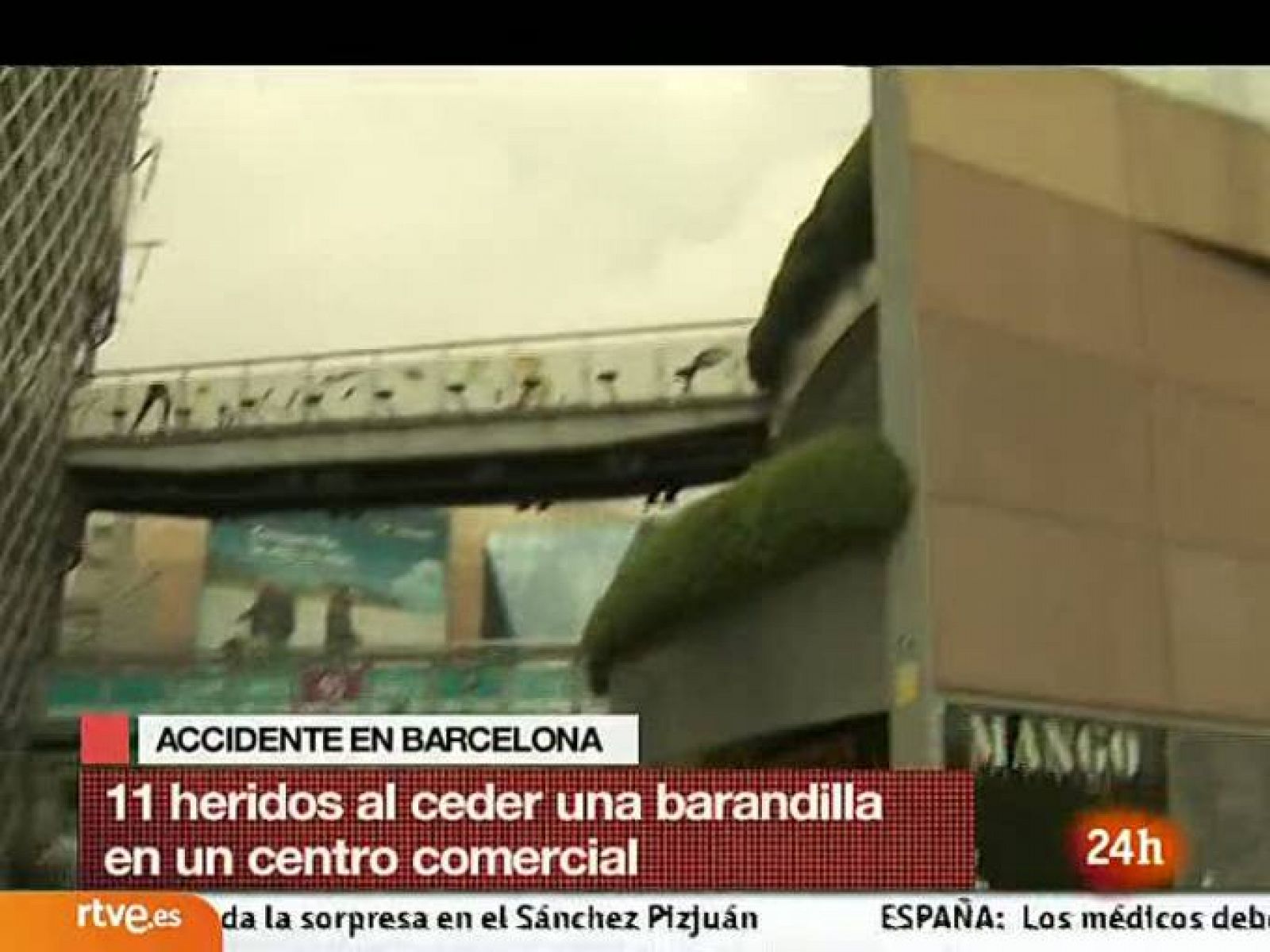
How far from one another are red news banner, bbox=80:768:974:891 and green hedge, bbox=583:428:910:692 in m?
0.18

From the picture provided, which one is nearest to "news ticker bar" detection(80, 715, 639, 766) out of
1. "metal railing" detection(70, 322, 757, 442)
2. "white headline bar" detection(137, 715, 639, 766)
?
"white headline bar" detection(137, 715, 639, 766)

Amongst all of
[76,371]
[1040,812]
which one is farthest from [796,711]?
[76,371]

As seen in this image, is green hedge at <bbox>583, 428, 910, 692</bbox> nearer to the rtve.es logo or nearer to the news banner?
the news banner

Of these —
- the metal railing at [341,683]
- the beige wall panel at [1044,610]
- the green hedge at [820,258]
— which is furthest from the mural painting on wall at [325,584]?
the beige wall panel at [1044,610]

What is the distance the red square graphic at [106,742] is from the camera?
6.75 feet

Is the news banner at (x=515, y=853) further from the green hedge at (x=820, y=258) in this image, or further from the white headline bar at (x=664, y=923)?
the green hedge at (x=820, y=258)

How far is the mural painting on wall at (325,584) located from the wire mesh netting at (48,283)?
20 centimetres

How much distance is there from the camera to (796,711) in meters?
2.10

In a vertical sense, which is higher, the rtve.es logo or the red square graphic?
the red square graphic

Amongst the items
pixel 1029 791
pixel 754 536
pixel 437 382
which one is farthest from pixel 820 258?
pixel 1029 791

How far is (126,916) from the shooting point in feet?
6.76

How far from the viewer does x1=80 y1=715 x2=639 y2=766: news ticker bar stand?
2057 mm

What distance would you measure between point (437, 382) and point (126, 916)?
29.5 inches

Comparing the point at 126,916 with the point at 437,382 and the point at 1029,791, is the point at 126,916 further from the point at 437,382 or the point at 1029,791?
the point at 1029,791
